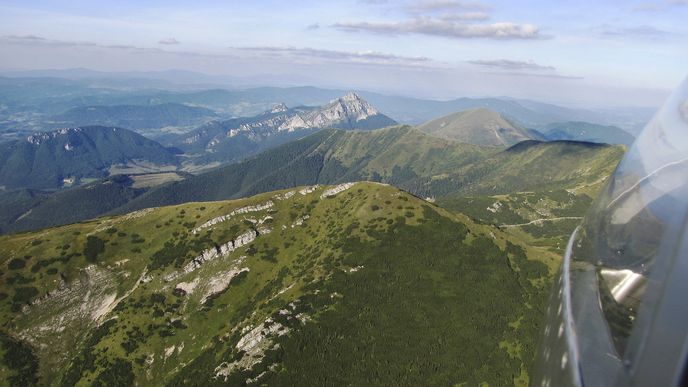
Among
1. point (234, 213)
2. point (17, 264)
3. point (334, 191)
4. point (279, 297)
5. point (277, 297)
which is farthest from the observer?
point (334, 191)

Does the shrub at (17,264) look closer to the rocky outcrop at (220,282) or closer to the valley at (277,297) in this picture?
the valley at (277,297)

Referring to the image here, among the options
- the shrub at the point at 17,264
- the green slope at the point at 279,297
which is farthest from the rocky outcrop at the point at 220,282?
the shrub at the point at 17,264

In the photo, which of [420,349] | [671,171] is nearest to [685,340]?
[671,171]

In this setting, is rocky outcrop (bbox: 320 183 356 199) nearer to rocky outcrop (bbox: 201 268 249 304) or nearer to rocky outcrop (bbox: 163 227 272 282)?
rocky outcrop (bbox: 163 227 272 282)

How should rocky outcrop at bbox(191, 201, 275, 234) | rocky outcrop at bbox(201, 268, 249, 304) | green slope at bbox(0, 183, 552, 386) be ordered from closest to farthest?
green slope at bbox(0, 183, 552, 386) < rocky outcrop at bbox(201, 268, 249, 304) < rocky outcrop at bbox(191, 201, 275, 234)

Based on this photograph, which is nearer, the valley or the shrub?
the valley

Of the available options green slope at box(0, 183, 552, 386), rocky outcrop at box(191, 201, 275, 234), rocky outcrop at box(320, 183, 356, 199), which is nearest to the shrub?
green slope at box(0, 183, 552, 386)

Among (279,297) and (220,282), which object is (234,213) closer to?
(220,282)

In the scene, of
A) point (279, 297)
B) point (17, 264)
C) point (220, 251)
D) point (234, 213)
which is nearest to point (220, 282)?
point (220, 251)

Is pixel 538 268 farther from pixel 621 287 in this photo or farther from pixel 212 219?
pixel 621 287
